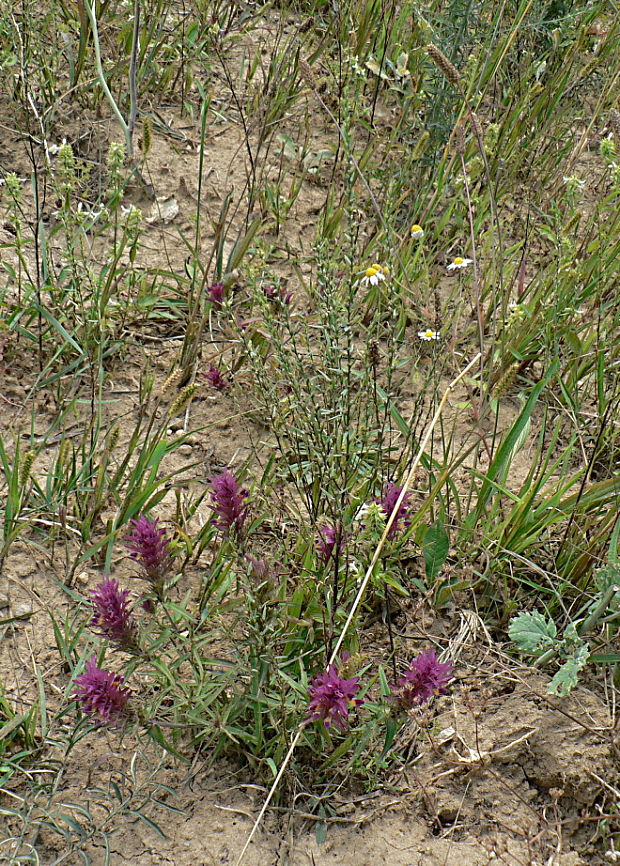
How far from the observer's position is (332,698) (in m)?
1.63

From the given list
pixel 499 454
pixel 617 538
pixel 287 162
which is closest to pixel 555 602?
pixel 617 538

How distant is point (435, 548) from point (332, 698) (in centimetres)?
61

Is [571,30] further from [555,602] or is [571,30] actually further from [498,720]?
[498,720]

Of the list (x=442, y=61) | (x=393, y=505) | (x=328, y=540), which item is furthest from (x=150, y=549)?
(x=442, y=61)

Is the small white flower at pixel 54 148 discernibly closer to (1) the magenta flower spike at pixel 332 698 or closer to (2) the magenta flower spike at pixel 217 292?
(2) the magenta flower spike at pixel 217 292

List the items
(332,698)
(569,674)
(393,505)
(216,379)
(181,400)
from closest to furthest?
(332,698)
(569,674)
(393,505)
(181,400)
(216,379)

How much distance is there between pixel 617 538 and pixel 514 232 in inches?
68.0

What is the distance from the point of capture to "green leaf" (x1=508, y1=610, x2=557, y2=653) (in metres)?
1.87

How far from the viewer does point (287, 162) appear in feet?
11.1

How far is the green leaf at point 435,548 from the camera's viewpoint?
2.11m

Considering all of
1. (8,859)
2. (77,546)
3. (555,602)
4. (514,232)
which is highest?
(514,232)

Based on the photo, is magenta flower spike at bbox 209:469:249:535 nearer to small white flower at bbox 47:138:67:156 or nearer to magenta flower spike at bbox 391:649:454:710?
magenta flower spike at bbox 391:649:454:710

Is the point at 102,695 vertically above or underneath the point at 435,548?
underneath

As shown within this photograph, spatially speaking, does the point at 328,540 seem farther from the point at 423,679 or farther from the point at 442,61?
the point at 442,61
